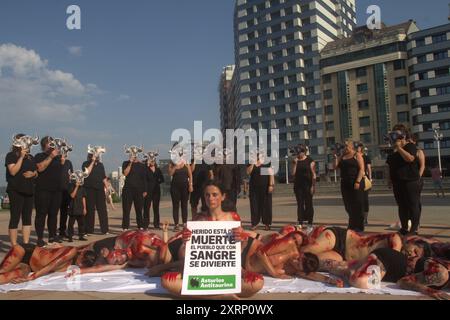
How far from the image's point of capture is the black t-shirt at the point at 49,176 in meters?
7.11

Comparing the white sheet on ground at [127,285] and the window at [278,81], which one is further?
the window at [278,81]

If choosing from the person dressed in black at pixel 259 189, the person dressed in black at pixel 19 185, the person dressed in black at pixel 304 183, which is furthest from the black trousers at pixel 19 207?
the person dressed in black at pixel 304 183

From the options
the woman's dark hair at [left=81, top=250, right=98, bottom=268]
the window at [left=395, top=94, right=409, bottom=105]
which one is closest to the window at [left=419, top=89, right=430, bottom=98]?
the window at [left=395, top=94, right=409, bottom=105]

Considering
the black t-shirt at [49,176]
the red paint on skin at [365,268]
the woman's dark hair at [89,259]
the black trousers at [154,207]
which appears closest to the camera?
the red paint on skin at [365,268]

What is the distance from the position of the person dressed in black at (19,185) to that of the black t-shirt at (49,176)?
42 centimetres

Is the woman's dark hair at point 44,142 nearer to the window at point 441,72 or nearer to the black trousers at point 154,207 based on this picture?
the black trousers at point 154,207

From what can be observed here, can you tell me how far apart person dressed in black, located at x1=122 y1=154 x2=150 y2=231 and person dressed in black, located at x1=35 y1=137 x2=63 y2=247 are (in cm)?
185

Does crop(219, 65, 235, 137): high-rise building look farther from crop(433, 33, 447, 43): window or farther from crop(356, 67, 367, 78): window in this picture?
crop(433, 33, 447, 43): window

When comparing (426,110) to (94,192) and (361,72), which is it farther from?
(94,192)

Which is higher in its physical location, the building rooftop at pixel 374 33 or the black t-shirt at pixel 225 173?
the building rooftop at pixel 374 33

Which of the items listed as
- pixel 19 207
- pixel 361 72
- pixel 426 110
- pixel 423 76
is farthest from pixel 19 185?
pixel 361 72

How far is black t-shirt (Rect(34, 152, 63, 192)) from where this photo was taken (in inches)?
280
